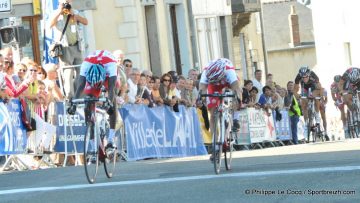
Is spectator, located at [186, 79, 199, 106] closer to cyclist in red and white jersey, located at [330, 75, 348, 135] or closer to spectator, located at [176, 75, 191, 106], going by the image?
spectator, located at [176, 75, 191, 106]

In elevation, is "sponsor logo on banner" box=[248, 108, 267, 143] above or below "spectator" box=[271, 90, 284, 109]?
below

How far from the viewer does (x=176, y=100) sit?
28344 mm

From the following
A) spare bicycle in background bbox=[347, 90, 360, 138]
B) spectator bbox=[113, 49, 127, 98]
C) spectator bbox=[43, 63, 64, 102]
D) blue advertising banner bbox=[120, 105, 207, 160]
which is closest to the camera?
spectator bbox=[113, 49, 127, 98]

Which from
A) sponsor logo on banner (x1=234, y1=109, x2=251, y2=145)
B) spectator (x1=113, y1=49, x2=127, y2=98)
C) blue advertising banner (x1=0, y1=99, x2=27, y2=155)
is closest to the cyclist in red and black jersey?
sponsor logo on banner (x1=234, y1=109, x2=251, y2=145)

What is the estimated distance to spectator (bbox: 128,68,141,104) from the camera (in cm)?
2630

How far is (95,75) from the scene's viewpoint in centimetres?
1847

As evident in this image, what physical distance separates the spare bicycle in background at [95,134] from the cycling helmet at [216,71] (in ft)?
5.82

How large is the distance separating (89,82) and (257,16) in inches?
1911

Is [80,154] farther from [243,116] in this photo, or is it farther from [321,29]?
[321,29]

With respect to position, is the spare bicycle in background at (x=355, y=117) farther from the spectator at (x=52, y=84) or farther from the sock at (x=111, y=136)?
the sock at (x=111, y=136)

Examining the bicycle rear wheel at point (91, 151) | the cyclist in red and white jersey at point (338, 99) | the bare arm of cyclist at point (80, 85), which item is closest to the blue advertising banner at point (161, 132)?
Answer: the bare arm of cyclist at point (80, 85)

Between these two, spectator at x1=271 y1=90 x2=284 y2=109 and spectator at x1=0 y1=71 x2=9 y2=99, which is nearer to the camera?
spectator at x1=0 y1=71 x2=9 y2=99

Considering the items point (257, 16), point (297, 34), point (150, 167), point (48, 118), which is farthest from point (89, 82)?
point (297, 34)

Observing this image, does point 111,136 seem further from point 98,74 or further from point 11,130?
point 11,130
